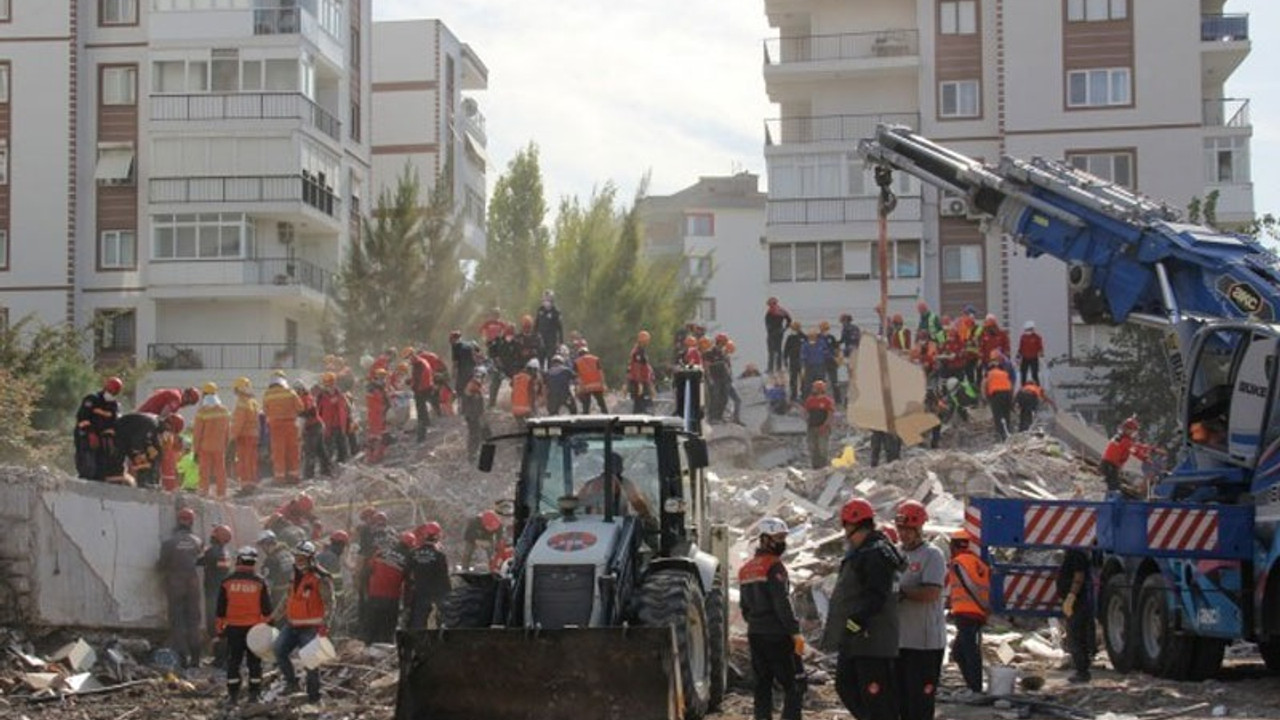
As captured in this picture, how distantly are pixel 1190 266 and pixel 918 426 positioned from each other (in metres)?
11.6

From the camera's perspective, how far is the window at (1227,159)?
183 feet

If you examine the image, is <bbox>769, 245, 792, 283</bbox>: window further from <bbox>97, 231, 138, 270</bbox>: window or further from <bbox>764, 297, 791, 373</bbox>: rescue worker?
<bbox>764, 297, 791, 373</bbox>: rescue worker

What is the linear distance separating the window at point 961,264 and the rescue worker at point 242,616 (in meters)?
39.0

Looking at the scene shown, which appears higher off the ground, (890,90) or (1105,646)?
(890,90)

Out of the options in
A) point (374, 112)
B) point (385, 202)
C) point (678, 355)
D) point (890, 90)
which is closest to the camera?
point (678, 355)

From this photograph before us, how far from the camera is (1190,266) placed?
2100cm

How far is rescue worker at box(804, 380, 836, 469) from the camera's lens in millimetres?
32656

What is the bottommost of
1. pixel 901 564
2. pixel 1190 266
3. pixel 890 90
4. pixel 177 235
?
pixel 901 564

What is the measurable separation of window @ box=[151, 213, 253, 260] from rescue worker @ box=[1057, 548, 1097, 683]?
123 ft

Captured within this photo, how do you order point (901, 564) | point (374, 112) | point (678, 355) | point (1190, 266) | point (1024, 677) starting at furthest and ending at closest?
point (374, 112), point (678, 355), point (1190, 266), point (1024, 677), point (901, 564)

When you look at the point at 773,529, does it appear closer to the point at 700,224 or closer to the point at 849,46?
the point at 849,46

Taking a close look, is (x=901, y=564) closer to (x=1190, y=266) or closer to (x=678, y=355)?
(x=1190, y=266)

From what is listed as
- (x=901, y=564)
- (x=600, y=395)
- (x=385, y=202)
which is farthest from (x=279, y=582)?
(x=385, y=202)

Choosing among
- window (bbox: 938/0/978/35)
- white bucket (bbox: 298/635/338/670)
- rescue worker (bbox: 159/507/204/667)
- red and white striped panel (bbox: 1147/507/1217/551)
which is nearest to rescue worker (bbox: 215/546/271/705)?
white bucket (bbox: 298/635/338/670)
